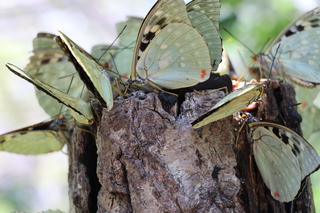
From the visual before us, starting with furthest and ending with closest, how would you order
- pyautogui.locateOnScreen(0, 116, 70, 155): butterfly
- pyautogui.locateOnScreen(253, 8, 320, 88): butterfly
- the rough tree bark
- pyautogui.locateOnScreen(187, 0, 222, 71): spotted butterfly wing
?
pyautogui.locateOnScreen(253, 8, 320, 88): butterfly, pyautogui.locateOnScreen(0, 116, 70, 155): butterfly, pyautogui.locateOnScreen(187, 0, 222, 71): spotted butterfly wing, the rough tree bark

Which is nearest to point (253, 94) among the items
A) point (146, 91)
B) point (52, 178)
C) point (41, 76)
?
point (146, 91)

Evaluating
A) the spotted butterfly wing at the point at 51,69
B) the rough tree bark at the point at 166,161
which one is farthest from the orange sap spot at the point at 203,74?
the spotted butterfly wing at the point at 51,69

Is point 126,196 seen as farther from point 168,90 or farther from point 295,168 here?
point 295,168

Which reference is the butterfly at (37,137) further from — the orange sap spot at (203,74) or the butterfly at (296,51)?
the butterfly at (296,51)

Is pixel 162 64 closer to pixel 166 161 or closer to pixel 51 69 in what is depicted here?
pixel 166 161

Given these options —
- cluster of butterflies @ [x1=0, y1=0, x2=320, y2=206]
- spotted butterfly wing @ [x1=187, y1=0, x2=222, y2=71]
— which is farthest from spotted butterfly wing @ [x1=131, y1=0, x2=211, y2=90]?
spotted butterfly wing @ [x1=187, y1=0, x2=222, y2=71]

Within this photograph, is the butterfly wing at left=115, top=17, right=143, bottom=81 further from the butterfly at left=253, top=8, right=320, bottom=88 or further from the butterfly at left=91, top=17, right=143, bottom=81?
the butterfly at left=253, top=8, right=320, bottom=88
